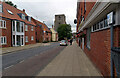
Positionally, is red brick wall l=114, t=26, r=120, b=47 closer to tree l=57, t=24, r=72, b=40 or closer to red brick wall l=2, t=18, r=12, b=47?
red brick wall l=2, t=18, r=12, b=47

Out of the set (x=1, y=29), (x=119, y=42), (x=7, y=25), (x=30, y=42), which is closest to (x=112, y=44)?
(x=119, y=42)

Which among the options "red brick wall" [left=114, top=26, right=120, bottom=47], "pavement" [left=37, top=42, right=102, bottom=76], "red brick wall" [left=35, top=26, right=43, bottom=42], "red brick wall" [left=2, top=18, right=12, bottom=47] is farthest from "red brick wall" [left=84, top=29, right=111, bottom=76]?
"red brick wall" [left=35, top=26, right=43, bottom=42]

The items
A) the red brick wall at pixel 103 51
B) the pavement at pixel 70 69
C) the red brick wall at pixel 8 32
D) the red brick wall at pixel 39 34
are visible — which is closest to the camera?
the red brick wall at pixel 103 51

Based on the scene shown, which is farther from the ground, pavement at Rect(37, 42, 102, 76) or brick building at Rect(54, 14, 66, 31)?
brick building at Rect(54, 14, 66, 31)

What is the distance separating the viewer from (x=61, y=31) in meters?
65.1

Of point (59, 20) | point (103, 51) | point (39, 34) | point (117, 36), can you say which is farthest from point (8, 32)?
point (59, 20)

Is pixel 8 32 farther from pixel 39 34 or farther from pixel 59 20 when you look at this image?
pixel 59 20

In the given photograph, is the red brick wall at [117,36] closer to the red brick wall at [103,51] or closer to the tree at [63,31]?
the red brick wall at [103,51]

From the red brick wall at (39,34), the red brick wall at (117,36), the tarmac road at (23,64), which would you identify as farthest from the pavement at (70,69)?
the red brick wall at (39,34)

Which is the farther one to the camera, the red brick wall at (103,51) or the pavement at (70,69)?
the pavement at (70,69)

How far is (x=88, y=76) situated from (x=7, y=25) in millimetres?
19104

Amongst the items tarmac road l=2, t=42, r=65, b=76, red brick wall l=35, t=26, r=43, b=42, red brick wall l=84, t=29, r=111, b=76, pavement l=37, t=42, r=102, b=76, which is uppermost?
red brick wall l=35, t=26, r=43, b=42

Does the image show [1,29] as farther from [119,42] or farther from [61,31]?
[61,31]

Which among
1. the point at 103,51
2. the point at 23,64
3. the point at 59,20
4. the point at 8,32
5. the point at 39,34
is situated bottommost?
the point at 23,64
